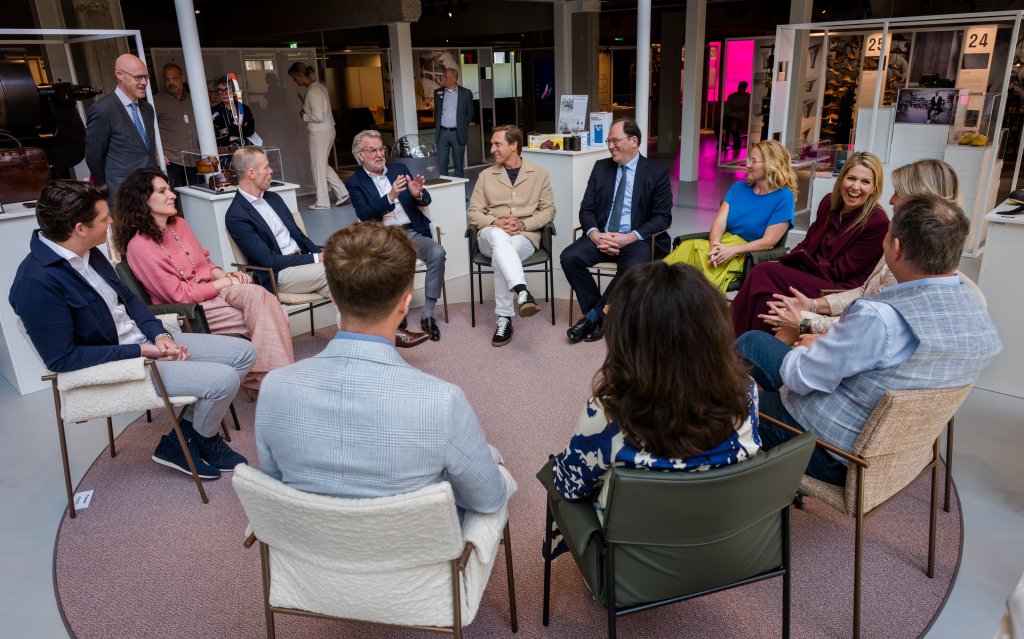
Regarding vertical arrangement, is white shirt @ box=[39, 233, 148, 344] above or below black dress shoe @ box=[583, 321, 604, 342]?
above

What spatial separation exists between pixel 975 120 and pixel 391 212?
5.26 meters

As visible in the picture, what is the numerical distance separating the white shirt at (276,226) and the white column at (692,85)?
7086 millimetres

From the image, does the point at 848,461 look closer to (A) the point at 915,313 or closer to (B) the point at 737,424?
(A) the point at 915,313

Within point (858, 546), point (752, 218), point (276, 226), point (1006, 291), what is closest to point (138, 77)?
point (276, 226)

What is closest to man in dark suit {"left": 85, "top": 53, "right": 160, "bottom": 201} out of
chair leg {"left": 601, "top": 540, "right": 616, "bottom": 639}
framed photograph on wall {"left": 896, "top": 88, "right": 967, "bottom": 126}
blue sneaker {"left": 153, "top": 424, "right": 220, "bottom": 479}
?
blue sneaker {"left": 153, "top": 424, "right": 220, "bottom": 479}

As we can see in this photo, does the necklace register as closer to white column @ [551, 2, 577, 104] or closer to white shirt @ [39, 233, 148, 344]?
white shirt @ [39, 233, 148, 344]

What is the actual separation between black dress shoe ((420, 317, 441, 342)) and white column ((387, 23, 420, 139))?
4981 mm

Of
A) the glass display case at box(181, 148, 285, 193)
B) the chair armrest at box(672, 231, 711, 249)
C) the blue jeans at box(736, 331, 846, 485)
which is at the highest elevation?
the glass display case at box(181, 148, 285, 193)

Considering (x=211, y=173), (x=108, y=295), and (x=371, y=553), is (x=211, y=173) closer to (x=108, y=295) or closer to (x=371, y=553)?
(x=108, y=295)

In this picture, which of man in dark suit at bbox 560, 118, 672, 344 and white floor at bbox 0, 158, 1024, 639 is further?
man in dark suit at bbox 560, 118, 672, 344

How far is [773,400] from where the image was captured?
244 cm

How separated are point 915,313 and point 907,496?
1.18 m

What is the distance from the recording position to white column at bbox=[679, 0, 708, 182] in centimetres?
970

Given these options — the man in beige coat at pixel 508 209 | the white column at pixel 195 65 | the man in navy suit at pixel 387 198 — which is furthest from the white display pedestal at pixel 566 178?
the white column at pixel 195 65
